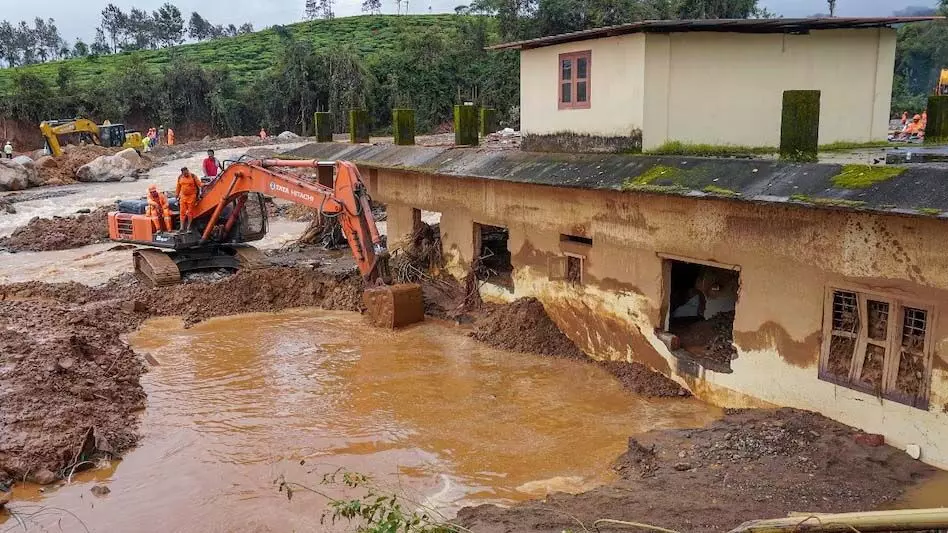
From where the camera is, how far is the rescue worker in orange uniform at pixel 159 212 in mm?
15969

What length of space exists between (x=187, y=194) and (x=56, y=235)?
9.64 m

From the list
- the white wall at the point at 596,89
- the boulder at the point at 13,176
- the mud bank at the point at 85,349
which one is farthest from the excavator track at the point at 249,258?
the boulder at the point at 13,176

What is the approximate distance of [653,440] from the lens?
8430 millimetres

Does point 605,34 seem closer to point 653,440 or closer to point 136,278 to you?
point 653,440

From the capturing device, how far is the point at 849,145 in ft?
42.8

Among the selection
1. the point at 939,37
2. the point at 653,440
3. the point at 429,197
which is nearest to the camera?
the point at 653,440

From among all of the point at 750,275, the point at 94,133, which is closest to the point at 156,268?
the point at 750,275

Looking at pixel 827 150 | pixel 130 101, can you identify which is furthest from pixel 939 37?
pixel 130 101

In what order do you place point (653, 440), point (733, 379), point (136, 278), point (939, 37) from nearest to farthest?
point (653, 440)
point (733, 379)
point (136, 278)
point (939, 37)

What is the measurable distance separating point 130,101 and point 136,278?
41.0m

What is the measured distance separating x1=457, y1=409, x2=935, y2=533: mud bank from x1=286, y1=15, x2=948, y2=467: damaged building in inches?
17.7

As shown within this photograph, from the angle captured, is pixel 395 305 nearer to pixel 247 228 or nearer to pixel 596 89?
pixel 596 89

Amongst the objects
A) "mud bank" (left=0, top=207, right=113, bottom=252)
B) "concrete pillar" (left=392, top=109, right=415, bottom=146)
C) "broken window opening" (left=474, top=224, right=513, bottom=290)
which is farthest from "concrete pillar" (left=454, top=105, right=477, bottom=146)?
"mud bank" (left=0, top=207, right=113, bottom=252)

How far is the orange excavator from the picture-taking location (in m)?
13.2
